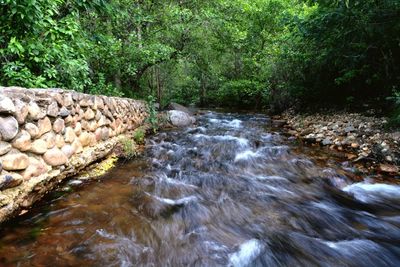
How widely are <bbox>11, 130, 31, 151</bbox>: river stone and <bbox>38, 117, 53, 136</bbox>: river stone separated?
9.8 inches

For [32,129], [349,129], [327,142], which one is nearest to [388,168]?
[327,142]

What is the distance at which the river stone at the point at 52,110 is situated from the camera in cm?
332

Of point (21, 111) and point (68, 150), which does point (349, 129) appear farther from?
point (21, 111)

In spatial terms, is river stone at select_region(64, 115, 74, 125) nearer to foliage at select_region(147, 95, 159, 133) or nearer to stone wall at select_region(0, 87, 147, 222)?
stone wall at select_region(0, 87, 147, 222)

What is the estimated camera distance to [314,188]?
4.00 m

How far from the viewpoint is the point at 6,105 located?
8.29ft

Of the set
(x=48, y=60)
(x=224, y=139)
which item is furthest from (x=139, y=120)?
(x=48, y=60)

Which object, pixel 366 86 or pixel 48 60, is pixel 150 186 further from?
pixel 366 86

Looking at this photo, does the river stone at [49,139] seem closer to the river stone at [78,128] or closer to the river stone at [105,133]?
the river stone at [78,128]

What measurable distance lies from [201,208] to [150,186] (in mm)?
962

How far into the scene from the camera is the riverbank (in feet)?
15.4

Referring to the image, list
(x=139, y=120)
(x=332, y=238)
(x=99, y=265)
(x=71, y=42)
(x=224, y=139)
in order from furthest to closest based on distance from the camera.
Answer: (x=139, y=120), (x=224, y=139), (x=71, y=42), (x=332, y=238), (x=99, y=265)

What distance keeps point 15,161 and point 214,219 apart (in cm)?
217

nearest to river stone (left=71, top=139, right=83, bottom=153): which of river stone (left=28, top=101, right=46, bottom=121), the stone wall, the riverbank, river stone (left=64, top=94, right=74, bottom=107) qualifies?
the stone wall
